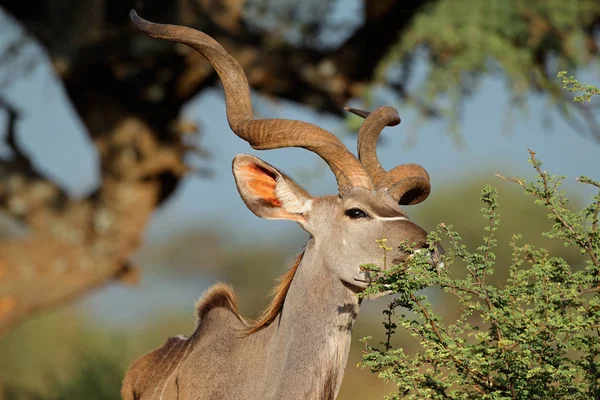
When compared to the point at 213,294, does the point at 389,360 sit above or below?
below

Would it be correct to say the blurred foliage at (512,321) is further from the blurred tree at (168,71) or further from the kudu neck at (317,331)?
the blurred tree at (168,71)

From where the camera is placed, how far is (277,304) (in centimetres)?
431

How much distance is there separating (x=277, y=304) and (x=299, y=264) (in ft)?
0.70

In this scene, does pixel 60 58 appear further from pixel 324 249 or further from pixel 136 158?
pixel 324 249

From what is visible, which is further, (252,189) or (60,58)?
(60,58)

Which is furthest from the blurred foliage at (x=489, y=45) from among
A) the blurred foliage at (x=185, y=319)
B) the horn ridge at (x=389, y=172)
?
the horn ridge at (x=389, y=172)

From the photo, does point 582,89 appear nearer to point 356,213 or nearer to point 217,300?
point 356,213

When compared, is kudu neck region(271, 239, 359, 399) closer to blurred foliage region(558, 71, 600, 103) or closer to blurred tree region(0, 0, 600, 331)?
blurred foliage region(558, 71, 600, 103)

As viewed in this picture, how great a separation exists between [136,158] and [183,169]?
1.98ft

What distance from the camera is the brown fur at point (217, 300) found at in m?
4.62

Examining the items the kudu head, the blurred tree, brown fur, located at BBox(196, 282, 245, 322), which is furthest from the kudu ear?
the blurred tree

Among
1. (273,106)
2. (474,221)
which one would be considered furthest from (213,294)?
(474,221)

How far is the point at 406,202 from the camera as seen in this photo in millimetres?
4602

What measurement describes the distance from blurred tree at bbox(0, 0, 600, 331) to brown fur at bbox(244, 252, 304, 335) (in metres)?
5.39
